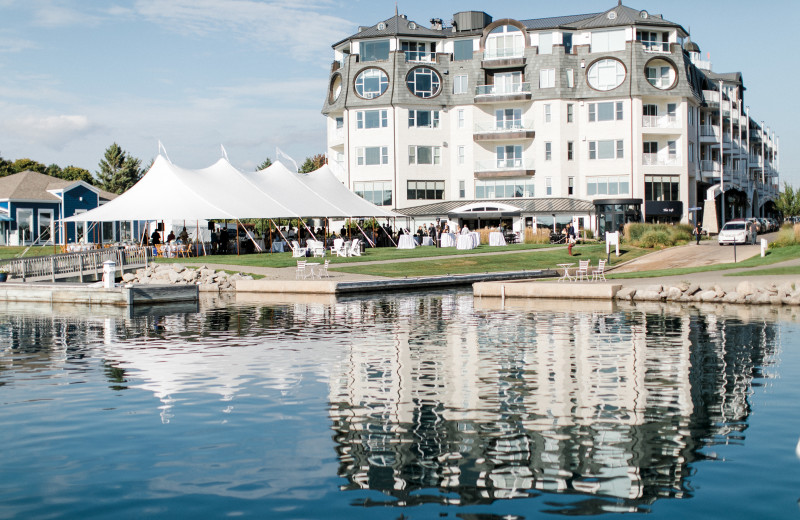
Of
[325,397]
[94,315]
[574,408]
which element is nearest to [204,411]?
[325,397]

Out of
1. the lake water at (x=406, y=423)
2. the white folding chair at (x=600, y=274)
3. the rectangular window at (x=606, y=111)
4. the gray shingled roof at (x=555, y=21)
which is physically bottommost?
the lake water at (x=406, y=423)

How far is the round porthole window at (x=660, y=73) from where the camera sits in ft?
230

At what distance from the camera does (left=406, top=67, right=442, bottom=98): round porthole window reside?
7344cm

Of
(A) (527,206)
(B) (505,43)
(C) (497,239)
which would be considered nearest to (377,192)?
(A) (527,206)

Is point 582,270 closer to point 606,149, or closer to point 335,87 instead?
point 606,149

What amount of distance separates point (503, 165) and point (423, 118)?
26.3 ft

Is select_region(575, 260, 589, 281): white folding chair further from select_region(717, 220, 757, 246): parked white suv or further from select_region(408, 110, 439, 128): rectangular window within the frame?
select_region(408, 110, 439, 128): rectangular window

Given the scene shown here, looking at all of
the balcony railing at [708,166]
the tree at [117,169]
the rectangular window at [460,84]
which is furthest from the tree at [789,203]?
the tree at [117,169]

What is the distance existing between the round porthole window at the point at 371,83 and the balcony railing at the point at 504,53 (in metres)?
8.73

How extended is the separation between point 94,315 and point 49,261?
36.9 ft

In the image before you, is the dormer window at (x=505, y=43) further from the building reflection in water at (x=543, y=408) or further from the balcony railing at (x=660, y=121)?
the building reflection in water at (x=543, y=408)

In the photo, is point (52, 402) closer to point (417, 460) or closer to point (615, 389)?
point (417, 460)

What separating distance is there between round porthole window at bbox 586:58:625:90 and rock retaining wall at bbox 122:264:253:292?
4344 cm

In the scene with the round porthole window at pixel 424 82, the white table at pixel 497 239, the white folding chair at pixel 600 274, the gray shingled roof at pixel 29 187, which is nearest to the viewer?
the white folding chair at pixel 600 274
